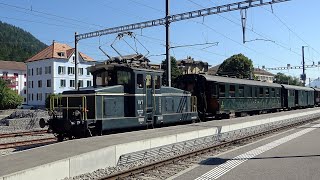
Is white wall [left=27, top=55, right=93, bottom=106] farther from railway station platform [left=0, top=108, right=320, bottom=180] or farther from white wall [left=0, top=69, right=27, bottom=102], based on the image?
railway station platform [left=0, top=108, right=320, bottom=180]

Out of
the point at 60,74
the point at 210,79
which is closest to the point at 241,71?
the point at 60,74

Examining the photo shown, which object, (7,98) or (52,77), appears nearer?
(7,98)

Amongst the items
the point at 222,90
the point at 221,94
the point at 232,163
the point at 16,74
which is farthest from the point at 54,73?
the point at 232,163

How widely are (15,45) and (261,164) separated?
16284 centimetres

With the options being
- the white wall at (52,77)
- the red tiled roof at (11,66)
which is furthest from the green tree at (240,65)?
the red tiled roof at (11,66)

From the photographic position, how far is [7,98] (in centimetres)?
5156

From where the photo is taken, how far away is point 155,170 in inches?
383

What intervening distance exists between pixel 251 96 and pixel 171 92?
12.4 metres

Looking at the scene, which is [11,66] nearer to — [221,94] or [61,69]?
[61,69]

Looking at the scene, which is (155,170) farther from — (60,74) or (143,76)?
(60,74)

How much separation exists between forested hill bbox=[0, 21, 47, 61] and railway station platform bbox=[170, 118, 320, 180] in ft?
473

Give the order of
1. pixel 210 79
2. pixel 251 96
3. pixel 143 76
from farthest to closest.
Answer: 1. pixel 251 96
2. pixel 210 79
3. pixel 143 76

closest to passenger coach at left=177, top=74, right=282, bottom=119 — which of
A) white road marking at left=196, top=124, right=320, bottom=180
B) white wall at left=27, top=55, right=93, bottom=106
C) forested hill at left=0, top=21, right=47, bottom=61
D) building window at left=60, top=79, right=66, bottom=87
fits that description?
white road marking at left=196, top=124, right=320, bottom=180

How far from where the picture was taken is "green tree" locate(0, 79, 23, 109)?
1998 inches
